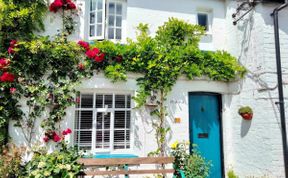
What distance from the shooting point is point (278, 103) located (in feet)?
19.8

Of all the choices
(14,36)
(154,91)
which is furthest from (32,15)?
(154,91)

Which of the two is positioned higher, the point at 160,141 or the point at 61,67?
the point at 61,67

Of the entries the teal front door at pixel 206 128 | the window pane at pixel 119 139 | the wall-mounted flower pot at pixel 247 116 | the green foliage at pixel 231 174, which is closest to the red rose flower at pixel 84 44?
the window pane at pixel 119 139

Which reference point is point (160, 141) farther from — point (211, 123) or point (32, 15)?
point (32, 15)

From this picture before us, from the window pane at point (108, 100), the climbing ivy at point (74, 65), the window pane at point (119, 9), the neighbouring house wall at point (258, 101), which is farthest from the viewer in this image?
the window pane at point (119, 9)

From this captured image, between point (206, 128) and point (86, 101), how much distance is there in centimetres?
343

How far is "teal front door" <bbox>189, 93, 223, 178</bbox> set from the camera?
23.2 ft

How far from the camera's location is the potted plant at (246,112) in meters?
6.46

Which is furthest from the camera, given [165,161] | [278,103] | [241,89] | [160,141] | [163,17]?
[163,17]

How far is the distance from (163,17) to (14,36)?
4.01 meters

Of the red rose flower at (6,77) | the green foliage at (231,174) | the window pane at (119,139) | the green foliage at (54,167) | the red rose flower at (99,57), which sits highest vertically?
the red rose flower at (99,57)

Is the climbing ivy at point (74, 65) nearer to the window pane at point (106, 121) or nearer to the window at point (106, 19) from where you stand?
the window at point (106, 19)

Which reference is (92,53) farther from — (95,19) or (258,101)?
(258,101)

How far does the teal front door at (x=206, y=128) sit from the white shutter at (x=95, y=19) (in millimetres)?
3121
